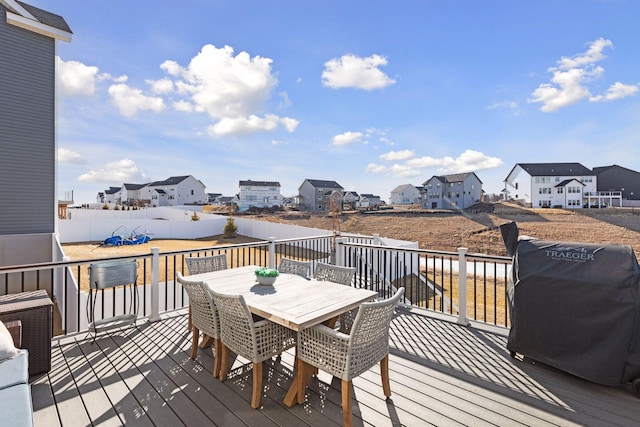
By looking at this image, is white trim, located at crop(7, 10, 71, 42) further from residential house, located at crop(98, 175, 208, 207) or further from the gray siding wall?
residential house, located at crop(98, 175, 208, 207)

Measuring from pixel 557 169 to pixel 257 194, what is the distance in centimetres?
3678

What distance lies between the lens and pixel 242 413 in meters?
2.17

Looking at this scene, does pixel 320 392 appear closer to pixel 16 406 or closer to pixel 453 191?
pixel 16 406

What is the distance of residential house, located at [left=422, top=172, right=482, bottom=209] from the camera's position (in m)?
35.8

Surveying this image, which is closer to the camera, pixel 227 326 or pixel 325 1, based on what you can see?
pixel 227 326

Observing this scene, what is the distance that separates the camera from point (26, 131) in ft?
23.4

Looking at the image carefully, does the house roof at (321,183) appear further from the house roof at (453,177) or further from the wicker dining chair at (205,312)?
the wicker dining chair at (205,312)

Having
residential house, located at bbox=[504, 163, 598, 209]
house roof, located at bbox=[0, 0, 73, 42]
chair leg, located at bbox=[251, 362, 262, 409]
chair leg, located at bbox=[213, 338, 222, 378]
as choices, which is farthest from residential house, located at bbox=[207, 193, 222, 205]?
chair leg, located at bbox=[251, 362, 262, 409]

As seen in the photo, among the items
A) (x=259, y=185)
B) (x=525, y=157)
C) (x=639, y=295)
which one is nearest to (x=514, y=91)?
(x=639, y=295)

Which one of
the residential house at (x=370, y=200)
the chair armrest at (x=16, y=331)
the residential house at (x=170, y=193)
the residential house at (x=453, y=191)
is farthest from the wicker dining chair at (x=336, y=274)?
the residential house at (x=370, y=200)

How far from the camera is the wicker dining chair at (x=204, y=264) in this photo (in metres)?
3.85

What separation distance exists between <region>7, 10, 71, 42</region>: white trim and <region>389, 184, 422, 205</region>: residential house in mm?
47744

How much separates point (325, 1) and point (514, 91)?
7.08m

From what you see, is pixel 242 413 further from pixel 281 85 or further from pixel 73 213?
pixel 73 213
